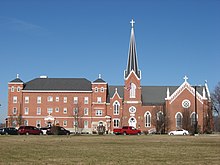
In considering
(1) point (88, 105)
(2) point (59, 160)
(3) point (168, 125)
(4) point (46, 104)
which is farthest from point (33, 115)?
(2) point (59, 160)

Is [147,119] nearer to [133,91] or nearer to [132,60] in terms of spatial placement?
[133,91]

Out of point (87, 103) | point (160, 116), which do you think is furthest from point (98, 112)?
point (160, 116)

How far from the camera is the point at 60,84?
324ft

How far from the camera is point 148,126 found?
94000 mm

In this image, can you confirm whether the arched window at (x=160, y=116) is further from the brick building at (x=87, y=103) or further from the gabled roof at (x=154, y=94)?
the gabled roof at (x=154, y=94)

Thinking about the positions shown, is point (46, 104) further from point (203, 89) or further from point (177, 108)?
point (203, 89)

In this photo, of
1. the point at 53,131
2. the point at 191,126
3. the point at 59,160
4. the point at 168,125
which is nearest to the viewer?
the point at 59,160

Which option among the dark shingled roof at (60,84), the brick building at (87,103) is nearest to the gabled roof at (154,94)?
the brick building at (87,103)

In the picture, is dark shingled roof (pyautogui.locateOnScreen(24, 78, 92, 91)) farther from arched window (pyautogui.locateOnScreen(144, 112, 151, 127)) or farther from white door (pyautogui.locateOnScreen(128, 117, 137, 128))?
arched window (pyautogui.locateOnScreen(144, 112, 151, 127))

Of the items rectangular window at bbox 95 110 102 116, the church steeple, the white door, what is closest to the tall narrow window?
the white door

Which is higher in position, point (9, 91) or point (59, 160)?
point (9, 91)

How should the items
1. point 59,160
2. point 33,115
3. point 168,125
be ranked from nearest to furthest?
point 59,160 < point 168,125 < point 33,115

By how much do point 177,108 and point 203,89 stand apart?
24.3 ft

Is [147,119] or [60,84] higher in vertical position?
[60,84]
